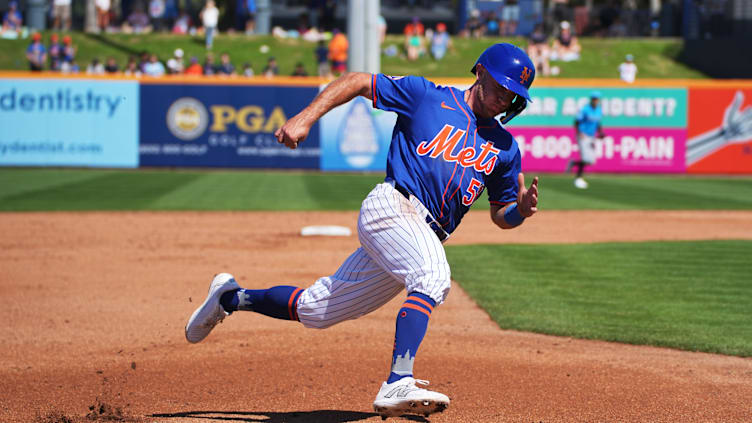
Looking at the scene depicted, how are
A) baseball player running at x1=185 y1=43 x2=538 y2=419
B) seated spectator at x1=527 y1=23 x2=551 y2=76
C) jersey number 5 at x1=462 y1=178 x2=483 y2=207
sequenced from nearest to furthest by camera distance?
baseball player running at x1=185 y1=43 x2=538 y2=419
jersey number 5 at x1=462 y1=178 x2=483 y2=207
seated spectator at x1=527 y1=23 x2=551 y2=76

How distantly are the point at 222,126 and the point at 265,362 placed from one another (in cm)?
1842

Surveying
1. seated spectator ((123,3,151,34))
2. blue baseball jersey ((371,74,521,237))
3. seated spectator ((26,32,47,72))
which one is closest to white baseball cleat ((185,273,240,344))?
blue baseball jersey ((371,74,521,237))

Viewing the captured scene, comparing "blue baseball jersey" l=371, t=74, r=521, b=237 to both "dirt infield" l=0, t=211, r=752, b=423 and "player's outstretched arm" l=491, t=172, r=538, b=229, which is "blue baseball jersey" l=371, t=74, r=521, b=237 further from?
"dirt infield" l=0, t=211, r=752, b=423

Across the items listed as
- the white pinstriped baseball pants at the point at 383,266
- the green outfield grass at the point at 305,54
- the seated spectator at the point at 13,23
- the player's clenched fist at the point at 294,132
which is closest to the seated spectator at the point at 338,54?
the green outfield grass at the point at 305,54

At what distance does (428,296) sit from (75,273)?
606 centimetres

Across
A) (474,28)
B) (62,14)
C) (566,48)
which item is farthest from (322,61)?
(62,14)

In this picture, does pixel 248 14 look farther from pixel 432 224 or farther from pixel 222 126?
pixel 432 224

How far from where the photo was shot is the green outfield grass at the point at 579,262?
22.8ft

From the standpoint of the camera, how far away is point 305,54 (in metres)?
32.2

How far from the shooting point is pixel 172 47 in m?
32.4

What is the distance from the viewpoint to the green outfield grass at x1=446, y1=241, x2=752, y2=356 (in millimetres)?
6723

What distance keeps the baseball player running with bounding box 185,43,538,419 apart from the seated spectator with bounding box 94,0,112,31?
32.5m

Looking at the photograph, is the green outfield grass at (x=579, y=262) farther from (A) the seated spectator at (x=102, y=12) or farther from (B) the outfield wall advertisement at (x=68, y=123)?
(A) the seated spectator at (x=102, y=12)

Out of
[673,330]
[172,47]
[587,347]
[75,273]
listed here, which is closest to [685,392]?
[587,347]
